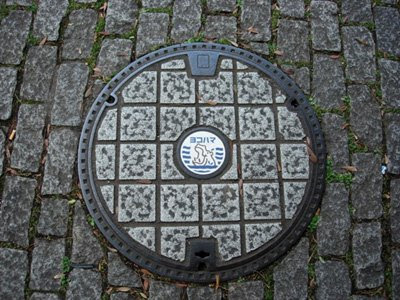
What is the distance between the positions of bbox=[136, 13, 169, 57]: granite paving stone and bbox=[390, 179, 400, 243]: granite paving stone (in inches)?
66.3

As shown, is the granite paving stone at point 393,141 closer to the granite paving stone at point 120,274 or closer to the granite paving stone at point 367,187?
the granite paving stone at point 367,187

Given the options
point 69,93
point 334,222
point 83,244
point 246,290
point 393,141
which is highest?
point 69,93

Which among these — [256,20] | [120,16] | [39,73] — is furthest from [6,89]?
[256,20]

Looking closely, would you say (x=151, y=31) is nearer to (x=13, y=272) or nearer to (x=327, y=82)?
(x=327, y=82)

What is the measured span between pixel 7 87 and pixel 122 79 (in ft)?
2.41

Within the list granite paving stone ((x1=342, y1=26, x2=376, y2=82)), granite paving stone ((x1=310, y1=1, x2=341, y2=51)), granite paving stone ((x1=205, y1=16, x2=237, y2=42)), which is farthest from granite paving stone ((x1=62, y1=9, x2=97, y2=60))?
granite paving stone ((x1=342, y1=26, x2=376, y2=82))

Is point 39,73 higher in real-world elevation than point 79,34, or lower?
lower

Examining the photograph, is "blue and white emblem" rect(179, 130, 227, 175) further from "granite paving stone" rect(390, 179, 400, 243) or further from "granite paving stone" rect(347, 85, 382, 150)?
"granite paving stone" rect(390, 179, 400, 243)

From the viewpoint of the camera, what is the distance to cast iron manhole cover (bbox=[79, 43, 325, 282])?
9.36ft

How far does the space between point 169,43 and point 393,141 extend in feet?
5.01

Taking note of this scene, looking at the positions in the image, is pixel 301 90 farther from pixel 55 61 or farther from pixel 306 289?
pixel 55 61

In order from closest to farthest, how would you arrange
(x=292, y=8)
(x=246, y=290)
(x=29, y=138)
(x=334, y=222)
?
(x=246, y=290) → (x=334, y=222) → (x=29, y=138) → (x=292, y=8)

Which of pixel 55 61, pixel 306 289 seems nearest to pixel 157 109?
pixel 55 61

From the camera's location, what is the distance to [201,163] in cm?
296
